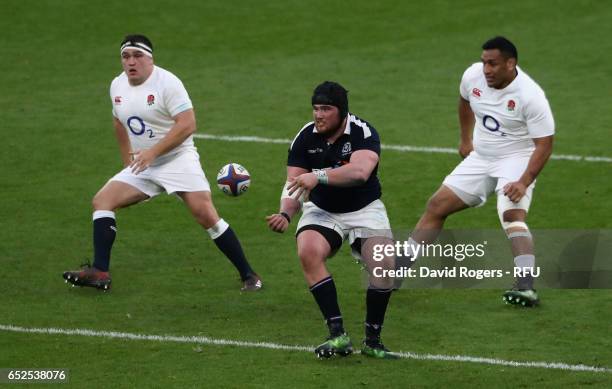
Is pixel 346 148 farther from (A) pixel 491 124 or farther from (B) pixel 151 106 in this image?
(B) pixel 151 106

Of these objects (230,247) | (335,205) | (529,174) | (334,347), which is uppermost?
(529,174)

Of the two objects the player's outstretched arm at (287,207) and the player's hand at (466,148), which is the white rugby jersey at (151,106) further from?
the player's hand at (466,148)

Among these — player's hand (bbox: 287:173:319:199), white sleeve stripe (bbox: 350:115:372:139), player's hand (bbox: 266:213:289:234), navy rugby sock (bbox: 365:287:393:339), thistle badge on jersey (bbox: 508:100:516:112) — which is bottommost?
navy rugby sock (bbox: 365:287:393:339)

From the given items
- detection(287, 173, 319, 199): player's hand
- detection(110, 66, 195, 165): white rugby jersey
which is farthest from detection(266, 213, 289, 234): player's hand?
detection(110, 66, 195, 165): white rugby jersey

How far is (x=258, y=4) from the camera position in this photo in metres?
27.8

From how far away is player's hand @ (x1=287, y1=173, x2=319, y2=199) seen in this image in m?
11.1

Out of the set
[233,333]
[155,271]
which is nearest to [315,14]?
[155,271]

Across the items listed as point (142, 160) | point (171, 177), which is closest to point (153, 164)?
point (171, 177)

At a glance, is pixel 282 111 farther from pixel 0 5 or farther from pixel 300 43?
pixel 0 5

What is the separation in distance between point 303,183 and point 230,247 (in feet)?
9.03

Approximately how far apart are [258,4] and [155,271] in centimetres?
1429

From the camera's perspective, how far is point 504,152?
526 inches

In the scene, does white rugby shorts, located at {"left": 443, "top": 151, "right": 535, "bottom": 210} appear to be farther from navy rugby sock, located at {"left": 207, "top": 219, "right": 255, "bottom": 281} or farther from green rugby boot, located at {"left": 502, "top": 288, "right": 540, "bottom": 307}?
navy rugby sock, located at {"left": 207, "top": 219, "right": 255, "bottom": 281}

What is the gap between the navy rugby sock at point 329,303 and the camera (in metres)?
11.2
